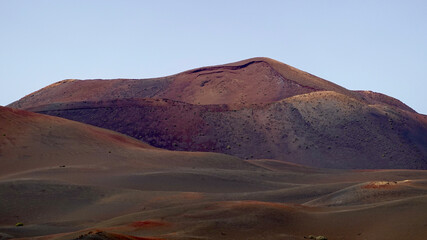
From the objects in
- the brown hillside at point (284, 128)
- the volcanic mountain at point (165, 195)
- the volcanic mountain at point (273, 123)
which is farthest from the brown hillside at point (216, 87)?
the volcanic mountain at point (165, 195)

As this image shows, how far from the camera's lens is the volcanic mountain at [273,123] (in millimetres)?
65938

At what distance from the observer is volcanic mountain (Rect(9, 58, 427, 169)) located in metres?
65.9

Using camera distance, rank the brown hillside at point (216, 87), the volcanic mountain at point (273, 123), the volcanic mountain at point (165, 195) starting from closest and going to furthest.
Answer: the volcanic mountain at point (165, 195), the volcanic mountain at point (273, 123), the brown hillside at point (216, 87)

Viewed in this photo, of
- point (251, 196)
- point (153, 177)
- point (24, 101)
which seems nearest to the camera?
point (251, 196)

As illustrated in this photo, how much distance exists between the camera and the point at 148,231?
75.2 feet

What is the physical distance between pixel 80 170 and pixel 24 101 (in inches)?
2659

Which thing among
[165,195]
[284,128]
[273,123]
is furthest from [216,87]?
[165,195]

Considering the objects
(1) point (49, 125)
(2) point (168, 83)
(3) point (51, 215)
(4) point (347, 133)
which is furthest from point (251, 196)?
(2) point (168, 83)

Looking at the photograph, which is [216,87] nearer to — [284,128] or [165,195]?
[284,128]

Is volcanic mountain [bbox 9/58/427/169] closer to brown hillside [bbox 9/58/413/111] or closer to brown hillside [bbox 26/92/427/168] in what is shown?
brown hillside [bbox 26/92/427/168]

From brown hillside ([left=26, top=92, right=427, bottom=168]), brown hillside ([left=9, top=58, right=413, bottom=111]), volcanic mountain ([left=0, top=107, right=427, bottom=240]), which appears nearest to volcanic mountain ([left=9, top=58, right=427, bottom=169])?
brown hillside ([left=26, top=92, right=427, bottom=168])

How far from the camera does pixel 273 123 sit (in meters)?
71.6

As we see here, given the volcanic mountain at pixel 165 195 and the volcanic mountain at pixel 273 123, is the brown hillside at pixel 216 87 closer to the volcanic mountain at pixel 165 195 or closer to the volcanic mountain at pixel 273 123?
the volcanic mountain at pixel 273 123

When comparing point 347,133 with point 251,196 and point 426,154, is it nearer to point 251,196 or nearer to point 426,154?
point 426,154
